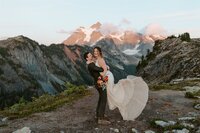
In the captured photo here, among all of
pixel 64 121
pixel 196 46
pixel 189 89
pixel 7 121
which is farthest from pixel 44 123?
pixel 196 46

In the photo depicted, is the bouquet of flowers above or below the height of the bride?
above

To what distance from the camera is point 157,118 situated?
71.8 feet

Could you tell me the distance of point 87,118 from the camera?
22297mm

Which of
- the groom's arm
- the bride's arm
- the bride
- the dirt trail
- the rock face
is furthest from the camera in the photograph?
the rock face

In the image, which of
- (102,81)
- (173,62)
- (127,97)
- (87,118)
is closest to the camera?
(102,81)

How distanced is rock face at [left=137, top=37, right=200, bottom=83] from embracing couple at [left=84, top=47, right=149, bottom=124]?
36.1 metres

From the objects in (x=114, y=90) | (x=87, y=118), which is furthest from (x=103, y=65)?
(x=87, y=118)

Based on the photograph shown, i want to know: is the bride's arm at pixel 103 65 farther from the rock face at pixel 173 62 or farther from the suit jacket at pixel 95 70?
the rock face at pixel 173 62

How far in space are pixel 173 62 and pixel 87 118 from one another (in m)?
52.0

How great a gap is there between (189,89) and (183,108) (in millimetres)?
Result: 11923

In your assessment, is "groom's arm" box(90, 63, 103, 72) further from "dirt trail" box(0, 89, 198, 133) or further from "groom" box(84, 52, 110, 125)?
"dirt trail" box(0, 89, 198, 133)

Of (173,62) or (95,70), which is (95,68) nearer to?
(95,70)

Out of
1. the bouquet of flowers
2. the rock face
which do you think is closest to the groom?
the bouquet of flowers

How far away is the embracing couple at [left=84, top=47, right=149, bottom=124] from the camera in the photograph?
67.2ft
